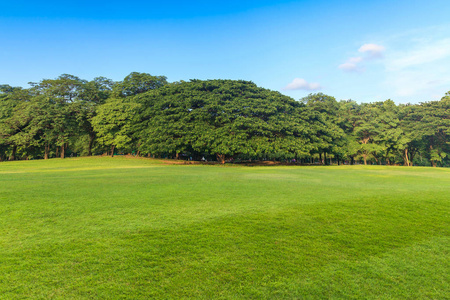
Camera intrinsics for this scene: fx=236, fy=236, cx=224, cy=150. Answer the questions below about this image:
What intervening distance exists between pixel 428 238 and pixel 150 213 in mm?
6520

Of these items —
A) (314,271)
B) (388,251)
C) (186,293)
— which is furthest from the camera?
(388,251)

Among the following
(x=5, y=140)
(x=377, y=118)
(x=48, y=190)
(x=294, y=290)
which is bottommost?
(x=294, y=290)

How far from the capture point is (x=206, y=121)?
103 feet

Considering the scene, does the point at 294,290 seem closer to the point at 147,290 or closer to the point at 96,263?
the point at 147,290

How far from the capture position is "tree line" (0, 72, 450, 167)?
98.7 feet

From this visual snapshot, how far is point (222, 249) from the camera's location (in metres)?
4.39

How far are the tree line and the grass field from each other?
2124 cm

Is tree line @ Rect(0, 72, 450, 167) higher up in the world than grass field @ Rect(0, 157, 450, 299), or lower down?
higher up

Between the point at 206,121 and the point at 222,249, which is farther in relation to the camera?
the point at 206,121

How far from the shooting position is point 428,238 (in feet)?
16.9

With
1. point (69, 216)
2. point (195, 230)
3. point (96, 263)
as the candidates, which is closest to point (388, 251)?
point (195, 230)

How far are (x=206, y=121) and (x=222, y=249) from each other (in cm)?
2759

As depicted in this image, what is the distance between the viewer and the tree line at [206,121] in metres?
30.1

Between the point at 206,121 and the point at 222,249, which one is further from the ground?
the point at 206,121
